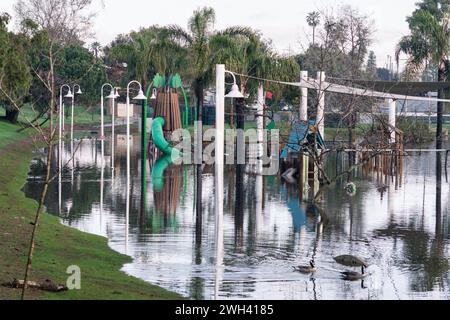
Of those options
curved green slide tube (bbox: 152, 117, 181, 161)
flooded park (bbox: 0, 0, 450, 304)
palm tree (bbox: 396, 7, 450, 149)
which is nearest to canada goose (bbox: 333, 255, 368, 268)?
flooded park (bbox: 0, 0, 450, 304)

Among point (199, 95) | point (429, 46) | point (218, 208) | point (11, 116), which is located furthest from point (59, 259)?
point (11, 116)

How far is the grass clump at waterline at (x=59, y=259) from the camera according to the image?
51.6 ft

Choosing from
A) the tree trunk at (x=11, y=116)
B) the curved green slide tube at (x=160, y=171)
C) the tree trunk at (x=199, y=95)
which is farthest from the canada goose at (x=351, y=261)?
the tree trunk at (x=11, y=116)

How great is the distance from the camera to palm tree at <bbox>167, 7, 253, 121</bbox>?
4559 cm

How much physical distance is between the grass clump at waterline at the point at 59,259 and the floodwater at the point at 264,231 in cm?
52

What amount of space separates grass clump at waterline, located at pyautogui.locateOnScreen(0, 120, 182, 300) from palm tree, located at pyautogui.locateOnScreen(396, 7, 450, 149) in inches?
1381

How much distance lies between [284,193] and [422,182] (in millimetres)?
7583

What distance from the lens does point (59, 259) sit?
18.8m

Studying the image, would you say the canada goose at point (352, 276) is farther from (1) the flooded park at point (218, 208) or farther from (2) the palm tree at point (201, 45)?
(2) the palm tree at point (201, 45)

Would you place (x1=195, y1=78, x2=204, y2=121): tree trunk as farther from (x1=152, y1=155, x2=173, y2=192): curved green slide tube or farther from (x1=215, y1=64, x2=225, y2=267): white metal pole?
(x1=215, y1=64, x2=225, y2=267): white metal pole

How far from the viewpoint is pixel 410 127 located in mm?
67125

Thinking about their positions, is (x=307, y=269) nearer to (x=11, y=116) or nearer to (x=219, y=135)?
(x=219, y=135)

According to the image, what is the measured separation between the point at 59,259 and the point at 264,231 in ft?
21.9
